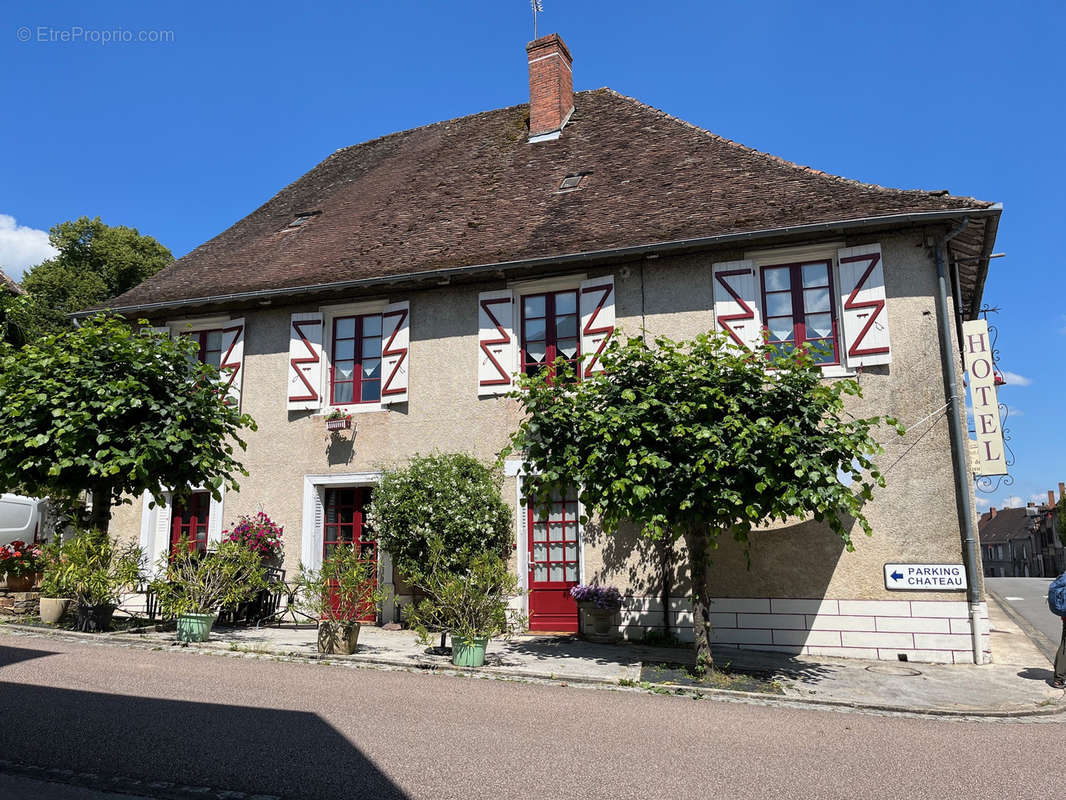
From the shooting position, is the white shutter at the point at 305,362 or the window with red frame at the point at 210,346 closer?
the white shutter at the point at 305,362

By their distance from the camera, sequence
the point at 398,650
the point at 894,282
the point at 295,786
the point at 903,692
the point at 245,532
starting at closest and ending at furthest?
1. the point at 295,786
2. the point at 903,692
3. the point at 398,650
4. the point at 894,282
5. the point at 245,532

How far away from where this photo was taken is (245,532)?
11609mm

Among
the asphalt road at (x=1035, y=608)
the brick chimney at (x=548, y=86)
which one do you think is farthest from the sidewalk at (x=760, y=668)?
the brick chimney at (x=548, y=86)

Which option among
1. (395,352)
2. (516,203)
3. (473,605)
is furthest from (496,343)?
(473,605)

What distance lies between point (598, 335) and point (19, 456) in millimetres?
7414

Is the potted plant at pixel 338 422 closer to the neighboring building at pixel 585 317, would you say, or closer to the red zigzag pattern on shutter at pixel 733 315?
the neighboring building at pixel 585 317

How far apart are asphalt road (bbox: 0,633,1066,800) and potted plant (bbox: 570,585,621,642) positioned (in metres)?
2.93

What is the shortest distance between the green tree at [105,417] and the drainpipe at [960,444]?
→ 350 inches

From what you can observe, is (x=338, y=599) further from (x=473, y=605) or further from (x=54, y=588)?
(x=54, y=588)

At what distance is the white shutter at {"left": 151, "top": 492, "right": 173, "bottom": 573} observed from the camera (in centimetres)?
1291

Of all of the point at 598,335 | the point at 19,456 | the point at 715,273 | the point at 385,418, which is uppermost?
the point at 715,273

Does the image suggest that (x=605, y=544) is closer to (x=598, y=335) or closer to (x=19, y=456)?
(x=598, y=335)

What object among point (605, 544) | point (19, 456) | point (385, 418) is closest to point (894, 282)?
point (605, 544)

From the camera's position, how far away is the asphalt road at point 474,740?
4504 mm
